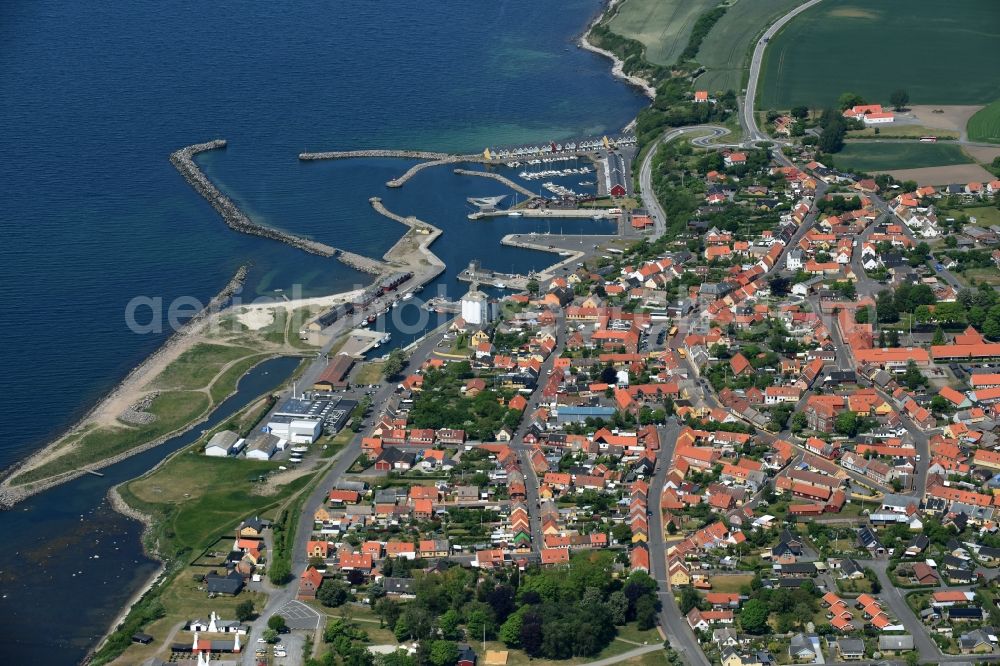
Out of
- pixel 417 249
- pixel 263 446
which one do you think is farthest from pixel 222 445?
pixel 417 249

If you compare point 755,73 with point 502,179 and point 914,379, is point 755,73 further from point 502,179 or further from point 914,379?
point 914,379

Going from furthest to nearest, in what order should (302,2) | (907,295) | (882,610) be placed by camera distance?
1. (302,2)
2. (907,295)
3. (882,610)

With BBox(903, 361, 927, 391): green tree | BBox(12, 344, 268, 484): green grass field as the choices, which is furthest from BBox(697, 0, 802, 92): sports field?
BBox(12, 344, 268, 484): green grass field

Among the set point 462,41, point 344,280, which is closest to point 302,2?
point 462,41

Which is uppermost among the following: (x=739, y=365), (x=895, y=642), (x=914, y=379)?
(x=739, y=365)

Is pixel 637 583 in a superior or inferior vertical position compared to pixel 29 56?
inferior

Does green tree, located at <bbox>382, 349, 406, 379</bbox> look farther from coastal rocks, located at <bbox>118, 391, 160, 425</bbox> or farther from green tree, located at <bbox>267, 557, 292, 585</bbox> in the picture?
green tree, located at <bbox>267, 557, 292, 585</bbox>

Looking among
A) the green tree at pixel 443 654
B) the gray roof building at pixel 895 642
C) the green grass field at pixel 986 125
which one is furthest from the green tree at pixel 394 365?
the green grass field at pixel 986 125

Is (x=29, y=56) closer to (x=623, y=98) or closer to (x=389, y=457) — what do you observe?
(x=623, y=98)
